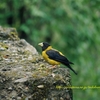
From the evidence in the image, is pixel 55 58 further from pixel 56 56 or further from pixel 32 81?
pixel 32 81

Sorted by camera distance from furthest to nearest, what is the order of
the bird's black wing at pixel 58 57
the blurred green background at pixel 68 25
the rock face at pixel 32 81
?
the blurred green background at pixel 68 25 → the bird's black wing at pixel 58 57 → the rock face at pixel 32 81

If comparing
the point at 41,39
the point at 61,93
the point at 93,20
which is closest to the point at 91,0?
the point at 93,20

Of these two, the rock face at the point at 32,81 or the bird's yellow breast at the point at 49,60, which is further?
the bird's yellow breast at the point at 49,60

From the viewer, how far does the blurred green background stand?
16.9m

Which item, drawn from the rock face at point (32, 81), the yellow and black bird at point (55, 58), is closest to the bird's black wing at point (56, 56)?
the yellow and black bird at point (55, 58)

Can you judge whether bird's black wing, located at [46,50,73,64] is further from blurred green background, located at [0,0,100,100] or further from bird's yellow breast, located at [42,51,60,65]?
blurred green background, located at [0,0,100,100]

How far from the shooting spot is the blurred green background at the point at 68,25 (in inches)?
667

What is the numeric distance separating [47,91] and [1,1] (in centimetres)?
990

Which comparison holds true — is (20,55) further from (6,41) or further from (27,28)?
(27,28)

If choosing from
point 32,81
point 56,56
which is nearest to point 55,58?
point 56,56

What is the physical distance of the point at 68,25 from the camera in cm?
1844

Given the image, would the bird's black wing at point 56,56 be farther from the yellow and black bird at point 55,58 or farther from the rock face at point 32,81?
the rock face at point 32,81

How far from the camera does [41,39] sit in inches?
797

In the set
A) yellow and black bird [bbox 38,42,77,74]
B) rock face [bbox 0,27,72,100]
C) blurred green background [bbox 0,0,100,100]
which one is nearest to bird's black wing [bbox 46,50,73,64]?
yellow and black bird [bbox 38,42,77,74]
